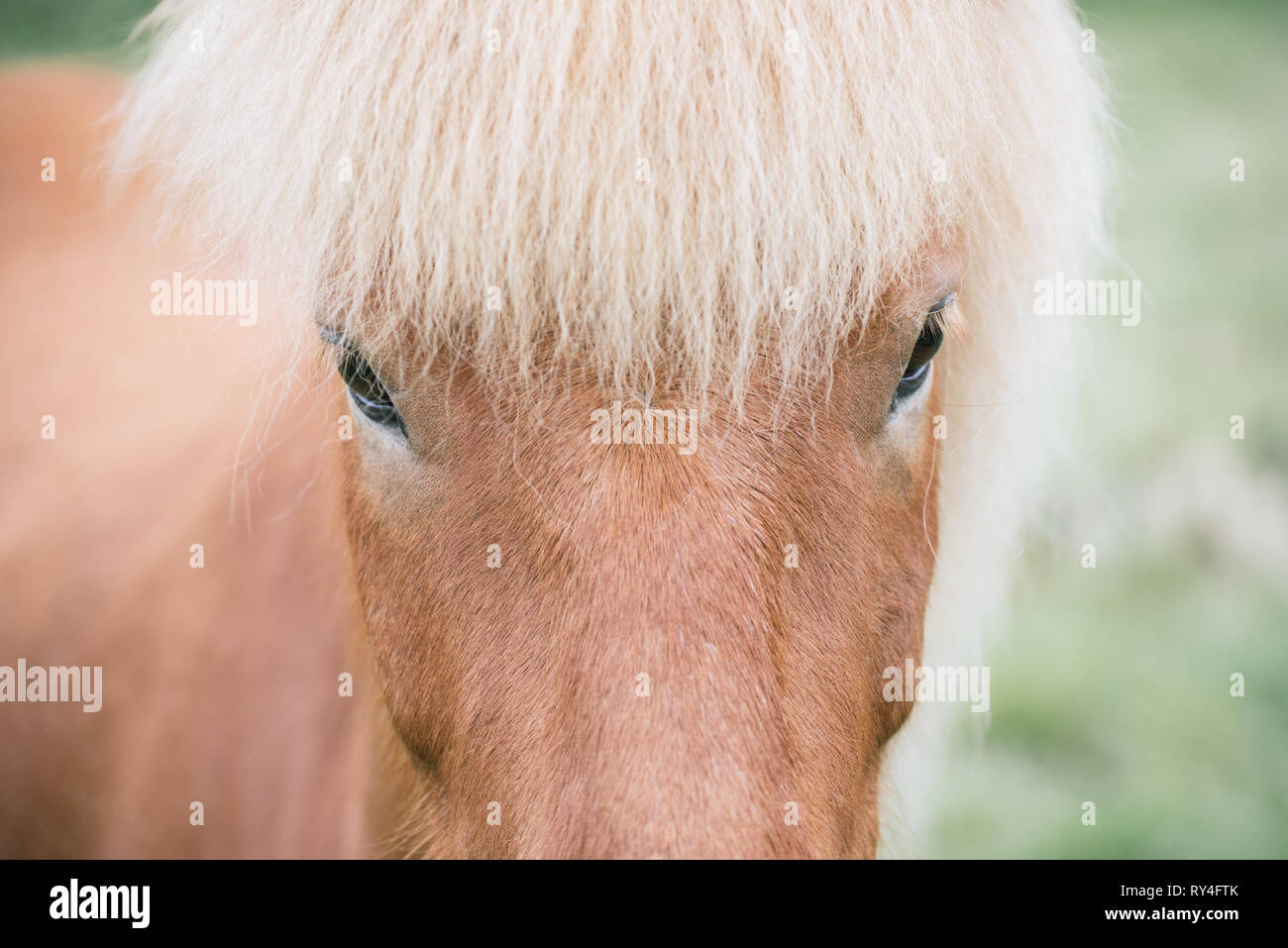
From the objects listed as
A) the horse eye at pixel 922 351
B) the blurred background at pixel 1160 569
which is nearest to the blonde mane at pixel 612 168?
the horse eye at pixel 922 351

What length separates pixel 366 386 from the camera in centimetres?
148

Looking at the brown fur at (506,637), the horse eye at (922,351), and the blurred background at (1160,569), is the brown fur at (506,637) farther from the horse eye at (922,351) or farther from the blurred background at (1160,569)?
the blurred background at (1160,569)

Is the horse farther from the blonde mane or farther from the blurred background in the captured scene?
the blurred background

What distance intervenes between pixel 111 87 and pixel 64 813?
2.66 metres

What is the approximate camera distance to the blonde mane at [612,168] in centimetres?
121

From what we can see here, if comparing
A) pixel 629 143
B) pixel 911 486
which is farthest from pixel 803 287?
pixel 911 486

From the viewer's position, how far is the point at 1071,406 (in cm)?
241

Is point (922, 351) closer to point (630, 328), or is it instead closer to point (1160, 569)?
point (630, 328)

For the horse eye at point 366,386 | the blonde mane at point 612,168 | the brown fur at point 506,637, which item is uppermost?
the blonde mane at point 612,168

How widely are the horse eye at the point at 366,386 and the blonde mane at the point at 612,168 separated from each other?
5 cm

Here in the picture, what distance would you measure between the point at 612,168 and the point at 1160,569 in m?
4.20

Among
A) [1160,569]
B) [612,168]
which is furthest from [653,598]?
[1160,569]

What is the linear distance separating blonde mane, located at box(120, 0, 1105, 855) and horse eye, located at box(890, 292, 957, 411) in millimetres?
120

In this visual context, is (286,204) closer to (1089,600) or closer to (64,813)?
(64,813)
